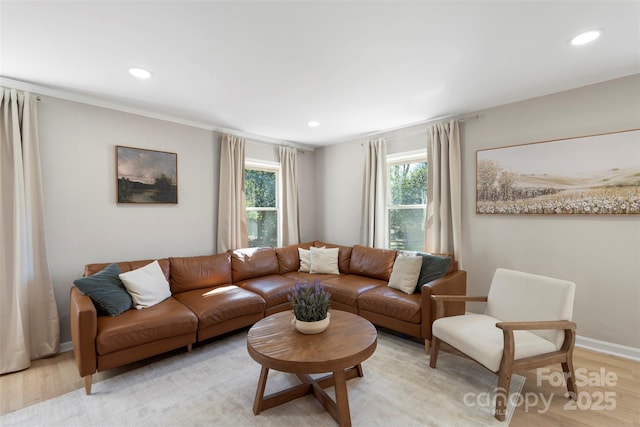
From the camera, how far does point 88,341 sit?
2098 mm

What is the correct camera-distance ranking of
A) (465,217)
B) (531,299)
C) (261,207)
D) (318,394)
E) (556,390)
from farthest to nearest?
(261,207) → (465,217) → (531,299) → (556,390) → (318,394)

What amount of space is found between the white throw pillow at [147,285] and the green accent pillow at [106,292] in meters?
0.06

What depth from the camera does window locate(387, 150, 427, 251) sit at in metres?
3.96

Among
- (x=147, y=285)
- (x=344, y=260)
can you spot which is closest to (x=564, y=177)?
(x=344, y=260)

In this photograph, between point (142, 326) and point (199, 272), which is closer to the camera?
point (142, 326)

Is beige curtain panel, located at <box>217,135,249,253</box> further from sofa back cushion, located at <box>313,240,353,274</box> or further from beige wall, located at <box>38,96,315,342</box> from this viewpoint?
sofa back cushion, located at <box>313,240,353,274</box>

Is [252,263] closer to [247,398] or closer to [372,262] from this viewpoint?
[372,262]

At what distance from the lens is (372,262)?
3785mm

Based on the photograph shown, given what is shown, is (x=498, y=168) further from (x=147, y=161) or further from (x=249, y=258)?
(x=147, y=161)

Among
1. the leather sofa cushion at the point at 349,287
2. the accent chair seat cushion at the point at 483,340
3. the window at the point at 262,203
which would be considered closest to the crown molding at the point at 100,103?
the window at the point at 262,203

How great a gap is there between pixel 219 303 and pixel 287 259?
148 cm

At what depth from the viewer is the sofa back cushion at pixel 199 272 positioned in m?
3.22

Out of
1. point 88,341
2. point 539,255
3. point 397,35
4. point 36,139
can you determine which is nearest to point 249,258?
point 88,341

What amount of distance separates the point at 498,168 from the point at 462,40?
69.0 inches
